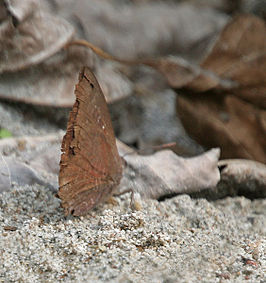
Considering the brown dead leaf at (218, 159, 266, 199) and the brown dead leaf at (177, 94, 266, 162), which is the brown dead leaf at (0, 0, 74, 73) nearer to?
the brown dead leaf at (177, 94, 266, 162)

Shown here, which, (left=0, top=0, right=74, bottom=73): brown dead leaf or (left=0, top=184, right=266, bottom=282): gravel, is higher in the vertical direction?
(left=0, top=0, right=74, bottom=73): brown dead leaf

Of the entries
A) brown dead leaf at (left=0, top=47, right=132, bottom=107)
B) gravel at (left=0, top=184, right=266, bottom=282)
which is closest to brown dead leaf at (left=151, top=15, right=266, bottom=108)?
brown dead leaf at (left=0, top=47, right=132, bottom=107)

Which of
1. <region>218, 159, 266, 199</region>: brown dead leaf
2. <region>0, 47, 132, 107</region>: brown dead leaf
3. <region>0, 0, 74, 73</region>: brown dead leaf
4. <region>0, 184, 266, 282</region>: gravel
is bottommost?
<region>218, 159, 266, 199</region>: brown dead leaf

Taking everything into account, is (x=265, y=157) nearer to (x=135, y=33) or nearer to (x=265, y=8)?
(x=265, y=8)

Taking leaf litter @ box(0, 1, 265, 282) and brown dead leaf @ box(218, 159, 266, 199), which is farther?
brown dead leaf @ box(218, 159, 266, 199)

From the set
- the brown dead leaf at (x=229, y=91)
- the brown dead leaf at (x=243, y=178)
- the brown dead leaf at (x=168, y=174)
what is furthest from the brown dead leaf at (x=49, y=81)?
the brown dead leaf at (x=243, y=178)

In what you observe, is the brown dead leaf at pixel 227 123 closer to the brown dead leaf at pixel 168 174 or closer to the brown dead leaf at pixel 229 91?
the brown dead leaf at pixel 229 91

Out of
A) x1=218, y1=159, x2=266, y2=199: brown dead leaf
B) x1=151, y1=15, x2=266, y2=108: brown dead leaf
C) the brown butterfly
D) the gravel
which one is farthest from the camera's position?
x1=151, y1=15, x2=266, y2=108: brown dead leaf
